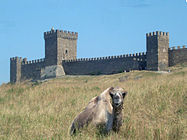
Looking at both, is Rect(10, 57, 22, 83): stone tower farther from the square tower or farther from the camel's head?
the camel's head

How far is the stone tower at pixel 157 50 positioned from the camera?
40062mm

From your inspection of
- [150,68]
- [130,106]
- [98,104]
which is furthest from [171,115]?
[150,68]

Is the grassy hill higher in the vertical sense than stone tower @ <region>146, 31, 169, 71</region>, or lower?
lower

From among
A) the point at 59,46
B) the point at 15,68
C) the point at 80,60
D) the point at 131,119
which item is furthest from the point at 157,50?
the point at 131,119

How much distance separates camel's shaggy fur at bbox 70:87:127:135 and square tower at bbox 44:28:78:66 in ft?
154

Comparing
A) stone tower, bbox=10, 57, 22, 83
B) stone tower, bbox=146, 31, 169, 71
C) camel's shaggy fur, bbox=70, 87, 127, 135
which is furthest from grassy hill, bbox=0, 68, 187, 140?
stone tower, bbox=10, 57, 22, 83

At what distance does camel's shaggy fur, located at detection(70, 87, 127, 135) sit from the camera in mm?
4811

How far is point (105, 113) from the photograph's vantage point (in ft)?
16.9

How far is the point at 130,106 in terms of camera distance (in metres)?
7.23

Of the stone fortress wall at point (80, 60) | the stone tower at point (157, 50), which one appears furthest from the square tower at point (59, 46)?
the stone tower at point (157, 50)

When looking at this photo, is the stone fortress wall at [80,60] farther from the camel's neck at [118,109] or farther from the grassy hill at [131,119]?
the camel's neck at [118,109]

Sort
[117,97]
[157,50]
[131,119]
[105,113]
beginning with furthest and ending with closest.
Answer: [157,50]
[131,119]
[105,113]
[117,97]

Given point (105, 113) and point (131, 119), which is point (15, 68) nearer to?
point (131, 119)

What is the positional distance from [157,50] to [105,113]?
118 feet
